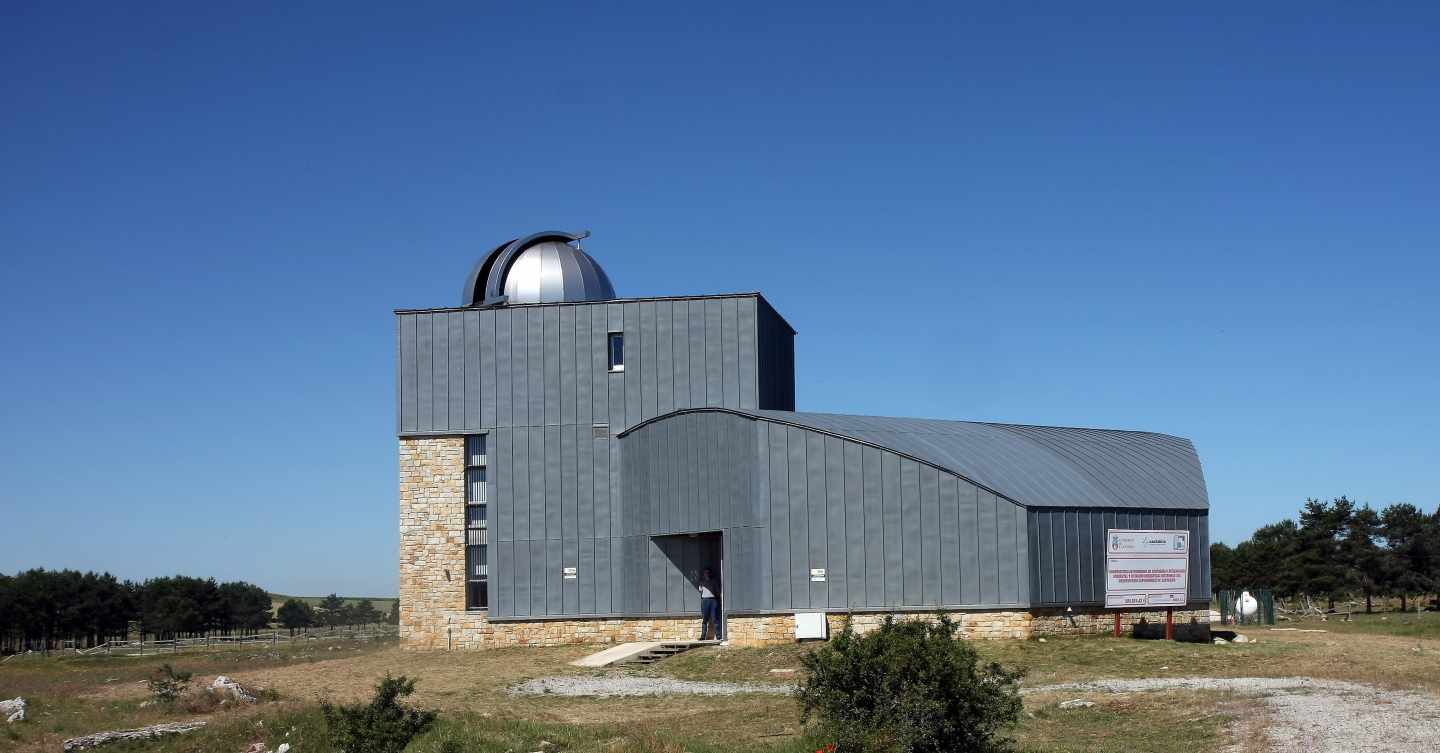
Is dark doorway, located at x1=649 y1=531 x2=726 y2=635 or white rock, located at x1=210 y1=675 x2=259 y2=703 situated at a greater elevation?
dark doorway, located at x1=649 y1=531 x2=726 y2=635

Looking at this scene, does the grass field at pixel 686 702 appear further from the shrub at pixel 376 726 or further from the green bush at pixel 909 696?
the green bush at pixel 909 696

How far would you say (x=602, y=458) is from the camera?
36156mm

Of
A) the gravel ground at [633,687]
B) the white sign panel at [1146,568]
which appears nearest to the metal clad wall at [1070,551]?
the white sign panel at [1146,568]

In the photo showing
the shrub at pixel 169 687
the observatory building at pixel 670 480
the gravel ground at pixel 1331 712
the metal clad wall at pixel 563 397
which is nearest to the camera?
the gravel ground at pixel 1331 712

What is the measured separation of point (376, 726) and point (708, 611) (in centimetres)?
1623

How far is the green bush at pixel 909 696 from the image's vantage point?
540 inches

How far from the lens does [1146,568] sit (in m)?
31.2

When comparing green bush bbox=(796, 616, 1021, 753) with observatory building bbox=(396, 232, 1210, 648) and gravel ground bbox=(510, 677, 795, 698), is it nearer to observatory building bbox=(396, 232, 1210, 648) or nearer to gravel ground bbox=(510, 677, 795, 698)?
gravel ground bbox=(510, 677, 795, 698)

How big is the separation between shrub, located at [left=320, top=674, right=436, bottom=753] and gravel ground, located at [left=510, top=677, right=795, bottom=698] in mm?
6511

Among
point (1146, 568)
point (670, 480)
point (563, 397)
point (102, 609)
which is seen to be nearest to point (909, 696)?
point (1146, 568)

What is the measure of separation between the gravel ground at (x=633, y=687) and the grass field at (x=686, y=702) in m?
0.65

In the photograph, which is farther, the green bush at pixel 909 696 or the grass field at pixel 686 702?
the grass field at pixel 686 702

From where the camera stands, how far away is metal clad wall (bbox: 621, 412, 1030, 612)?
29.4m

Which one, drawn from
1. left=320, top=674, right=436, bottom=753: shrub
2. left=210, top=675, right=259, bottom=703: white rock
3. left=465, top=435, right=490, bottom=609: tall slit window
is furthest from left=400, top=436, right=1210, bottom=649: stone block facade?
left=320, top=674, right=436, bottom=753: shrub
